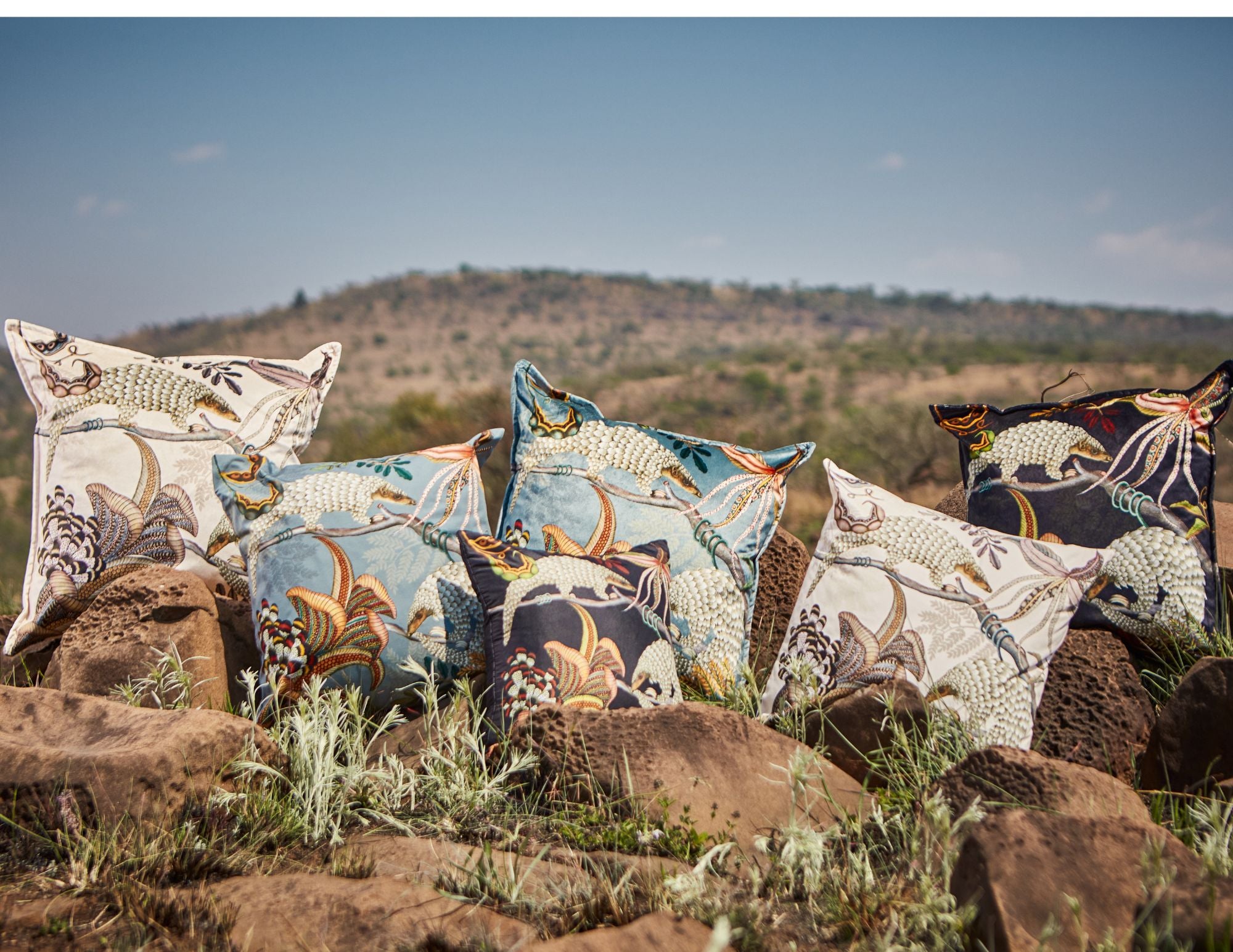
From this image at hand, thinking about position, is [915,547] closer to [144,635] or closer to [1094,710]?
[1094,710]

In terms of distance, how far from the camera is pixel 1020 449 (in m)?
2.82

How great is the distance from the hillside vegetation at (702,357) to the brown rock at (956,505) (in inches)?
21.8

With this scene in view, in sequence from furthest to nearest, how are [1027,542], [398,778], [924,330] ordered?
[924,330]
[1027,542]
[398,778]

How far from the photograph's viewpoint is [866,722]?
2.26 m

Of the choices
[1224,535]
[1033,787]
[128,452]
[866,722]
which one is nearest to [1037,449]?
[1224,535]

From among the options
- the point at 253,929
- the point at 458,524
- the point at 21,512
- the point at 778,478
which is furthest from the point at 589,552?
the point at 21,512

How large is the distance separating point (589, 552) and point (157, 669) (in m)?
1.27

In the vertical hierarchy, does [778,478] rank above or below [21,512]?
above

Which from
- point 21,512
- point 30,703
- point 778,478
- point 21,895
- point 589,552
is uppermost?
point 778,478

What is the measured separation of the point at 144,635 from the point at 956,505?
270 centimetres

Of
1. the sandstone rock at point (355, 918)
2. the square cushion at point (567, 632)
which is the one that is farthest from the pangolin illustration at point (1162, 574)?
the sandstone rock at point (355, 918)

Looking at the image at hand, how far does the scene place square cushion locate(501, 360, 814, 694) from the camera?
2.64 m

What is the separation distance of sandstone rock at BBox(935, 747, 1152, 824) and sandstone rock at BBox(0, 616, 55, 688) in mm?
2935

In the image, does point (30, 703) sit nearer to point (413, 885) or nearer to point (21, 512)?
point (413, 885)
